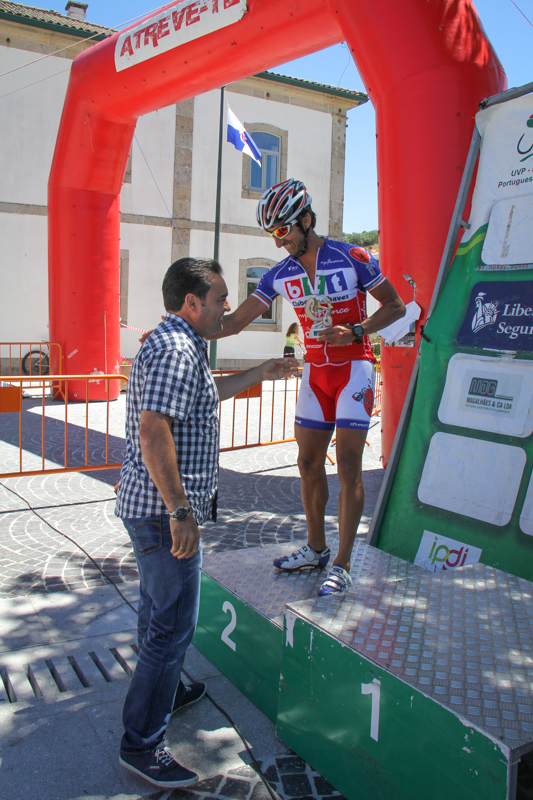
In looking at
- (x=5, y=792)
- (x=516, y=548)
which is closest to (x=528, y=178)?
(x=516, y=548)

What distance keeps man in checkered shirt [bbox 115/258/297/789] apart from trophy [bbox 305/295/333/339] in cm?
83

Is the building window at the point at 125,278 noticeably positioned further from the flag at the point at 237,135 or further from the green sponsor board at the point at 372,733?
the green sponsor board at the point at 372,733

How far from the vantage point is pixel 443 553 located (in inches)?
149

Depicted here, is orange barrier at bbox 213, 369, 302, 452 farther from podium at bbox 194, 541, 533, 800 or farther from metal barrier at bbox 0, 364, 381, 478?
podium at bbox 194, 541, 533, 800

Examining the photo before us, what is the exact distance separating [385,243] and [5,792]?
17.6ft

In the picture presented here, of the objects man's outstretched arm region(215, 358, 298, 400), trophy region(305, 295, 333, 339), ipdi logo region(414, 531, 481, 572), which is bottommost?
ipdi logo region(414, 531, 481, 572)

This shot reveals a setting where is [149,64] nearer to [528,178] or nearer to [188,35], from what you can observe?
[188,35]

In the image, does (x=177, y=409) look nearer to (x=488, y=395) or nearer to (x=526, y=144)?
(x=488, y=395)

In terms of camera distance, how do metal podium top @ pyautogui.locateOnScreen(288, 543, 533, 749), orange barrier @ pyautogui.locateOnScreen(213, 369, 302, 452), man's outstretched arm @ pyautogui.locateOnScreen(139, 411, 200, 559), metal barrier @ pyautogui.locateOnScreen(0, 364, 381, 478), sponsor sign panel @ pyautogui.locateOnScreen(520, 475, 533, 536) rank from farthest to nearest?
1. orange barrier @ pyautogui.locateOnScreen(213, 369, 302, 452)
2. metal barrier @ pyautogui.locateOnScreen(0, 364, 381, 478)
3. sponsor sign panel @ pyautogui.locateOnScreen(520, 475, 533, 536)
4. man's outstretched arm @ pyautogui.locateOnScreen(139, 411, 200, 559)
5. metal podium top @ pyautogui.locateOnScreen(288, 543, 533, 749)

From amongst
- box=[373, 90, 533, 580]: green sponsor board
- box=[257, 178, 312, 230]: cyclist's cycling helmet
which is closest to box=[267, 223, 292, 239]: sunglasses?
box=[257, 178, 312, 230]: cyclist's cycling helmet

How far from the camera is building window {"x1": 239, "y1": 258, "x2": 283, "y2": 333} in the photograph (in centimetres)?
2142

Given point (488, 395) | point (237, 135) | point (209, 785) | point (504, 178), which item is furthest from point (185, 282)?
point (237, 135)

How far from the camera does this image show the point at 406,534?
158 inches

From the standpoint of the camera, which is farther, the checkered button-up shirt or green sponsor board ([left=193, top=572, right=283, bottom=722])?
green sponsor board ([left=193, top=572, right=283, bottom=722])
